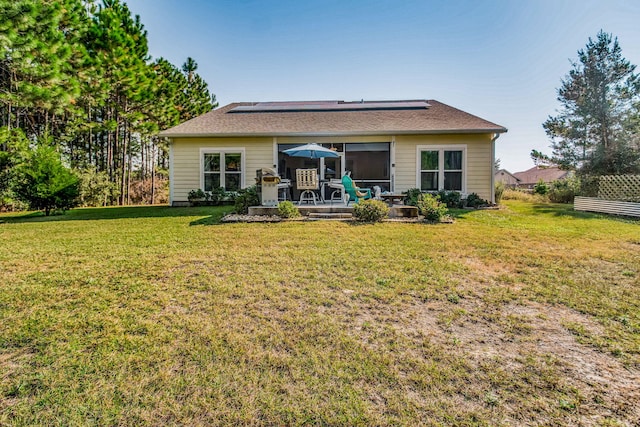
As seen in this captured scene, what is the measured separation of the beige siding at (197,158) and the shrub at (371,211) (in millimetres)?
5624

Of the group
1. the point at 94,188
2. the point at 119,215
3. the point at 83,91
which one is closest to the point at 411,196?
the point at 119,215

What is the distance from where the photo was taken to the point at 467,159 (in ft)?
37.2

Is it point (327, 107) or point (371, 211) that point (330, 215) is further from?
point (327, 107)

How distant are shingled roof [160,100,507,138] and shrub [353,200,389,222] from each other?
15.6ft

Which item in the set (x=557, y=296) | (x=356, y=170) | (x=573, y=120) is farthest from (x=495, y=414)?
(x=573, y=120)

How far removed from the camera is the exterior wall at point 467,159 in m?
11.3

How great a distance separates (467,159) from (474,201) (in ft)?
5.23

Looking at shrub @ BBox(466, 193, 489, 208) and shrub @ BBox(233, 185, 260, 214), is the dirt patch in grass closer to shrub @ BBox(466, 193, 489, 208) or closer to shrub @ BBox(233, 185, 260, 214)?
shrub @ BBox(233, 185, 260, 214)

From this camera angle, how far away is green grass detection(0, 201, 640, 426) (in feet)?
5.66

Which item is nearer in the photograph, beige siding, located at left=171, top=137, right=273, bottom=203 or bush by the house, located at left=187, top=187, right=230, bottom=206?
bush by the house, located at left=187, top=187, right=230, bottom=206

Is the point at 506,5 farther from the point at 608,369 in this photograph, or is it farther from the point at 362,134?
the point at 608,369

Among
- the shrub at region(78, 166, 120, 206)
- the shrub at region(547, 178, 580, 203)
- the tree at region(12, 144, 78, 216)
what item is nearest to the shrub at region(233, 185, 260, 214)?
the tree at region(12, 144, 78, 216)

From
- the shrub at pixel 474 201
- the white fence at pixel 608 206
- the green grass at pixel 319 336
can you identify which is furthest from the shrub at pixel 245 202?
the white fence at pixel 608 206

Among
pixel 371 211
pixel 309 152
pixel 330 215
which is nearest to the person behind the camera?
pixel 371 211
